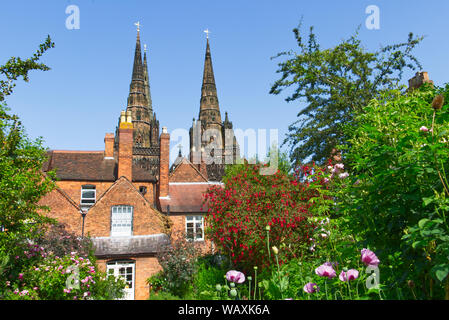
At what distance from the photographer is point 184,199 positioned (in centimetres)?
2602

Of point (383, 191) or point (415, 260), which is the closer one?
point (415, 260)

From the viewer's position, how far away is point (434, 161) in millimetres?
3330

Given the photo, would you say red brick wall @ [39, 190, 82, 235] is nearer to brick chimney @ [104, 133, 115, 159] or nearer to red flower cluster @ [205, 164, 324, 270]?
red flower cluster @ [205, 164, 324, 270]

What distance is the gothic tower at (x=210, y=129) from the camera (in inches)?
2808

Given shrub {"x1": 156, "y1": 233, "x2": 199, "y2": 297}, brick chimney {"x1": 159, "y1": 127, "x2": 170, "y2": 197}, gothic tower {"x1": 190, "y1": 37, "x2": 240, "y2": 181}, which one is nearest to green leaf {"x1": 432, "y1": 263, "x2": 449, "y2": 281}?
shrub {"x1": 156, "y1": 233, "x2": 199, "y2": 297}

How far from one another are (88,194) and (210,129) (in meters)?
48.9

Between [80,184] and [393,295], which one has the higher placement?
[80,184]

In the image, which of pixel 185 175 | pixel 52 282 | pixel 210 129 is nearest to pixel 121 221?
pixel 52 282

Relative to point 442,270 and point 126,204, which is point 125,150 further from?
point 442,270

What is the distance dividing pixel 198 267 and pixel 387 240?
49.5 ft

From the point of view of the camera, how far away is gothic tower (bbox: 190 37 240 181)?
7131 cm
